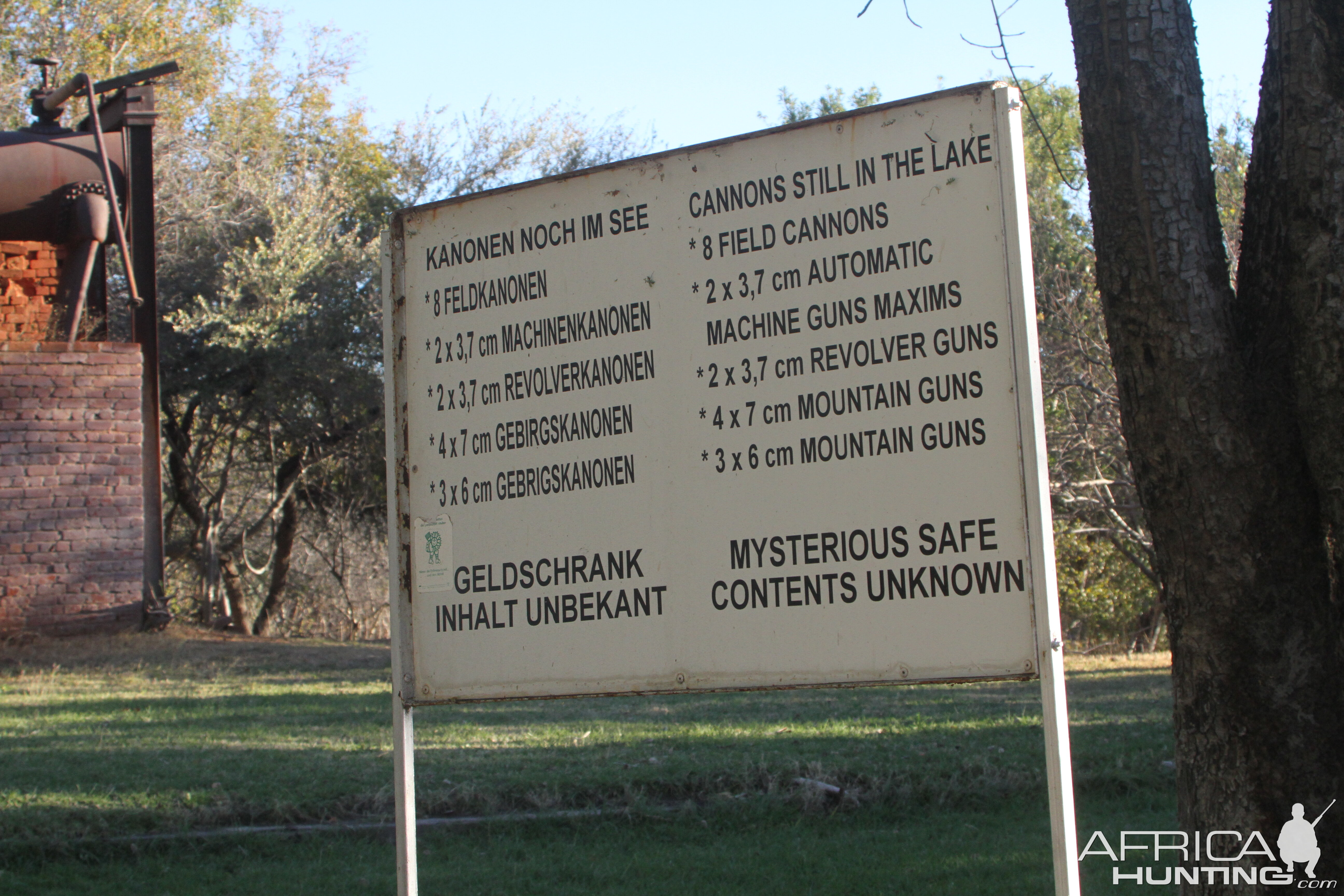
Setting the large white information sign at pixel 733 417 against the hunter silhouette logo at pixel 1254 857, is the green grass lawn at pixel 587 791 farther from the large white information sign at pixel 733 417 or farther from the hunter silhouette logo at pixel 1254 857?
the large white information sign at pixel 733 417

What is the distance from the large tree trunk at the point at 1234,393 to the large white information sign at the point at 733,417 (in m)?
0.52

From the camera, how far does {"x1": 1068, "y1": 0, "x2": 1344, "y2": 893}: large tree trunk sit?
3002mm

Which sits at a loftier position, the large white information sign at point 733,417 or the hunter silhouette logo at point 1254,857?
the large white information sign at point 733,417

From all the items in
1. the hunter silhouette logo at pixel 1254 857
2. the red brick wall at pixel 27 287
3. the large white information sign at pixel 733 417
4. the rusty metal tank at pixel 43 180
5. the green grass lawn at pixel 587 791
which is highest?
the rusty metal tank at pixel 43 180

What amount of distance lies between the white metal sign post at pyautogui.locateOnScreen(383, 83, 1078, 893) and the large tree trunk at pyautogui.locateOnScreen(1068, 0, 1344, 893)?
0.50 metres

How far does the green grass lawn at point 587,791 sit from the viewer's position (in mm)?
5176

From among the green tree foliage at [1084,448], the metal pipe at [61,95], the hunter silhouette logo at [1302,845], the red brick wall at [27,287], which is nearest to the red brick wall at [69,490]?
the red brick wall at [27,287]

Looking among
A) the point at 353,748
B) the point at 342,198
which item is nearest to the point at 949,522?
the point at 353,748

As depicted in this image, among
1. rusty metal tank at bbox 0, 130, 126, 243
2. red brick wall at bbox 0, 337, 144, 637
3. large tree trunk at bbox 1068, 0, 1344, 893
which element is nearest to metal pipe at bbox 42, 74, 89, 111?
rusty metal tank at bbox 0, 130, 126, 243

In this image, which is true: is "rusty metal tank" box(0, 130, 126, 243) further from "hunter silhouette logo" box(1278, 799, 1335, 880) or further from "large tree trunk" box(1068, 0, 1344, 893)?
"hunter silhouette logo" box(1278, 799, 1335, 880)

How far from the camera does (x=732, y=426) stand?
314 centimetres

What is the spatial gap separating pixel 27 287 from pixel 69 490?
8.15 ft

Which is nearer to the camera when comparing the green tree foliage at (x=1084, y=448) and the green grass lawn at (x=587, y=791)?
the green grass lawn at (x=587, y=791)

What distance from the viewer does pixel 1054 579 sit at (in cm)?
270
